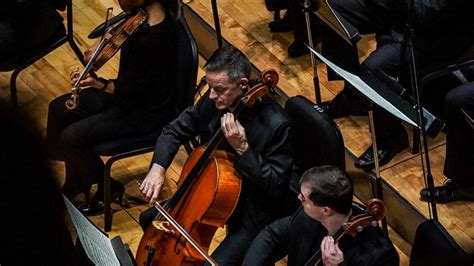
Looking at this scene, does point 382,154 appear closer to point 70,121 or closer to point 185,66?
point 185,66

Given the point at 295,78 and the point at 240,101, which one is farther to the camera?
the point at 295,78

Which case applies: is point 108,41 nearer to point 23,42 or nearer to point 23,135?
point 23,42

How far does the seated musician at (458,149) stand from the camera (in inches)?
128

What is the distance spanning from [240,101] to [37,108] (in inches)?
70.7

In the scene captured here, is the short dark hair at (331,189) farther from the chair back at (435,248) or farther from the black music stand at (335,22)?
the black music stand at (335,22)

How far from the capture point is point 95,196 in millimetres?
3760

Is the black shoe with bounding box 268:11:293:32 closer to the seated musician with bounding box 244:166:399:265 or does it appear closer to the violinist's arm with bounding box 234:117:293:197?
the violinist's arm with bounding box 234:117:293:197

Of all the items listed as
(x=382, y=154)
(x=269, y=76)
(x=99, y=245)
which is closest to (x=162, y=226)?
(x=269, y=76)

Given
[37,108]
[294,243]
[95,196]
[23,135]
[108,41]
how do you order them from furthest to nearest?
1. [37,108]
2. [95,196]
3. [108,41]
4. [294,243]
5. [23,135]

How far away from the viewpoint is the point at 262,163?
2893mm

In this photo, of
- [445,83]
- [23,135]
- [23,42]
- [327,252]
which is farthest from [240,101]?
[23,135]

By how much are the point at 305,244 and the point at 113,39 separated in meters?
1.18

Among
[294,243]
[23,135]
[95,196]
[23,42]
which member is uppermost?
[23,135]

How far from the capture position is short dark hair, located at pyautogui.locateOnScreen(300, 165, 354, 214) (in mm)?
2531
